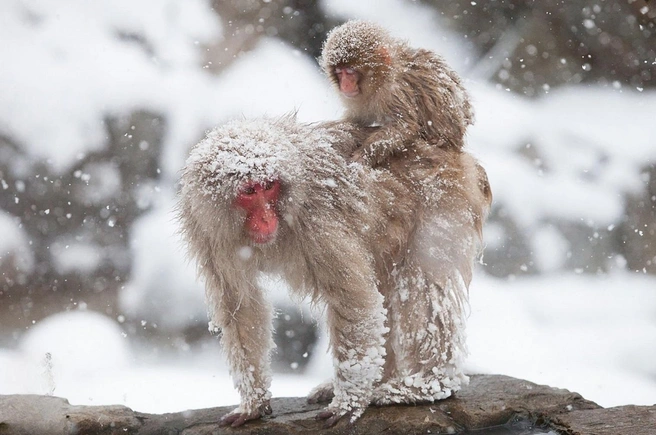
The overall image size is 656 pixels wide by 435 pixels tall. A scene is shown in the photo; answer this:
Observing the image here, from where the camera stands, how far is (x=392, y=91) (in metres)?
3.98

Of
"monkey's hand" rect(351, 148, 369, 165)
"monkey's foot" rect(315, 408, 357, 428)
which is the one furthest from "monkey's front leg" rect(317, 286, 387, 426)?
"monkey's hand" rect(351, 148, 369, 165)

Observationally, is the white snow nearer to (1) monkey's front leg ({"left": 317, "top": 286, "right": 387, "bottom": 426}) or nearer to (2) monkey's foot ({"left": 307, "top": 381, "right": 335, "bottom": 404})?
(2) monkey's foot ({"left": 307, "top": 381, "right": 335, "bottom": 404})

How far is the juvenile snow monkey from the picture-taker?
386 cm

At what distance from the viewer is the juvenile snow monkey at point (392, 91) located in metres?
3.86

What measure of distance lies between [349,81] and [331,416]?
175 centimetres

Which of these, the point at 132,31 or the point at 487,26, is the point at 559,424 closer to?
the point at 487,26

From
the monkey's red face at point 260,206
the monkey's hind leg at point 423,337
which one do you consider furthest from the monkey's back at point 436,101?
the monkey's red face at point 260,206

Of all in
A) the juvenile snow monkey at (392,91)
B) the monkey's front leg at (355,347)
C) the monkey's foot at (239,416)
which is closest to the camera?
the monkey's front leg at (355,347)

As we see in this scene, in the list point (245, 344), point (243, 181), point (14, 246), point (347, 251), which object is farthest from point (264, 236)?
point (14, 246)

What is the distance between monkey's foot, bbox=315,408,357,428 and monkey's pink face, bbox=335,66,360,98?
1677mm

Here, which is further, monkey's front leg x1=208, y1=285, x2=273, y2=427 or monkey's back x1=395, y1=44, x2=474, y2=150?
monkey's back x1=395, y1=44, x2=474, y2=150

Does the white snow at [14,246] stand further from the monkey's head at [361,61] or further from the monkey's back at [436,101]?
the monkey's back at [436,101]

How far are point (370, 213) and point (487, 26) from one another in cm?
360

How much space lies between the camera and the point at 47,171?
6.25 m
